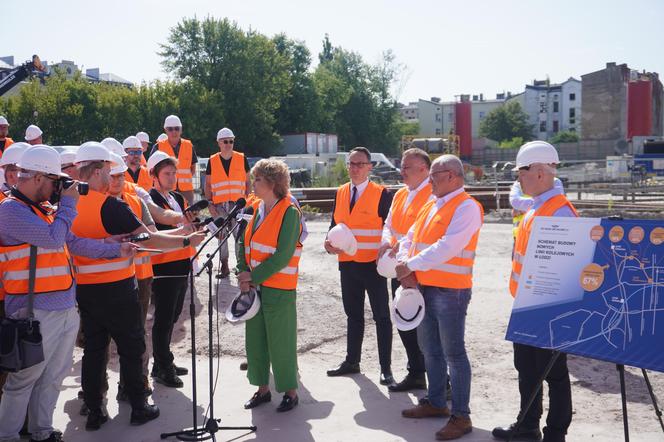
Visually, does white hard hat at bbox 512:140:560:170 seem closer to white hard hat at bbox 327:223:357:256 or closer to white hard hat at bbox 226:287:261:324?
white hard hat at bbox 327:223:357:256

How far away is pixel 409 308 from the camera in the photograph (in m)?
4.77

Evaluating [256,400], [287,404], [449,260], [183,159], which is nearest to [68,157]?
[256,400]

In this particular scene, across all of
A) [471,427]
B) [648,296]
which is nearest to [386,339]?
[471,427]

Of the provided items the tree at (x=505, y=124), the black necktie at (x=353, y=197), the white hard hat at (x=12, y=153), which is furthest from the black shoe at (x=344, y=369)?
the tree at (x=505, y=124)

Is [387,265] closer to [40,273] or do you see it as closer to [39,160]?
[40,273]

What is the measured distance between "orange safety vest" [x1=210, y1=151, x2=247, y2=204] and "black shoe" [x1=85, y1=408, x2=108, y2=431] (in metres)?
4.94

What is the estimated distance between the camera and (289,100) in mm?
62062

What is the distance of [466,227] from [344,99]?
6763cm

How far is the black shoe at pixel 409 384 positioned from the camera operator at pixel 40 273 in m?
2.81

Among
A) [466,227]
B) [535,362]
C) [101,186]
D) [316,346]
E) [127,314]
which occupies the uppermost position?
[101,186]

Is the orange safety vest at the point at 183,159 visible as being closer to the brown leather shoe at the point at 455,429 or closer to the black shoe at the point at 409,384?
the black shoe at the point at 409,384

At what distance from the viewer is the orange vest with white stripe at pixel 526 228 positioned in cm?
433

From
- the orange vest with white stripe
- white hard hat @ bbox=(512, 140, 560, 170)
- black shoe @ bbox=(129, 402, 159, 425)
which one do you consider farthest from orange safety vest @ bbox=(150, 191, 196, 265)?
white hard hat @ bbox=(512, 140, 560, 170)

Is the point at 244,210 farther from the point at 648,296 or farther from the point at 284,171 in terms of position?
the point at 648,296
